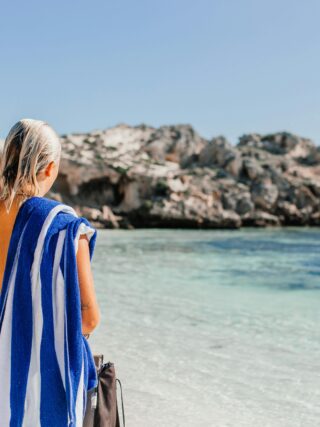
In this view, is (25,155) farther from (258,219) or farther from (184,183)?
(258,219)

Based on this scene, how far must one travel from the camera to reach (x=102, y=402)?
61.9 inches

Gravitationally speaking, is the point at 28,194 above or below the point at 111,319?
above

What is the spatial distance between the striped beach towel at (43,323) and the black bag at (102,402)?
0.09m

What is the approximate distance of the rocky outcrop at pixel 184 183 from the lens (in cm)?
2953

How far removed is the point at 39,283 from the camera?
4.69ft

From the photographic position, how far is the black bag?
61.0 inches

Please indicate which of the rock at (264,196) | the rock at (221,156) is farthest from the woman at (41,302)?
the rock at (221,156)

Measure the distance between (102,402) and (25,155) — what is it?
80 cm

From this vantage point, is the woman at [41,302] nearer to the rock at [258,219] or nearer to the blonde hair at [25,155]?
the blonde hair at [25,155]

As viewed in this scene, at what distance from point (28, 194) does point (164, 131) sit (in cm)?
3844

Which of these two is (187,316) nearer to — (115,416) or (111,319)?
(111,319)

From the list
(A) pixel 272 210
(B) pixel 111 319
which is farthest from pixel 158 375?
(A) pixel 272 210

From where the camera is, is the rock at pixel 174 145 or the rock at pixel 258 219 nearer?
the rock at pixel 258 219

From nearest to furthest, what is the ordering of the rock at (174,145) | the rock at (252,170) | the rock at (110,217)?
1. the rock at (110,217)
2. the rock at (252,170)
3. the rock at (174,145)
